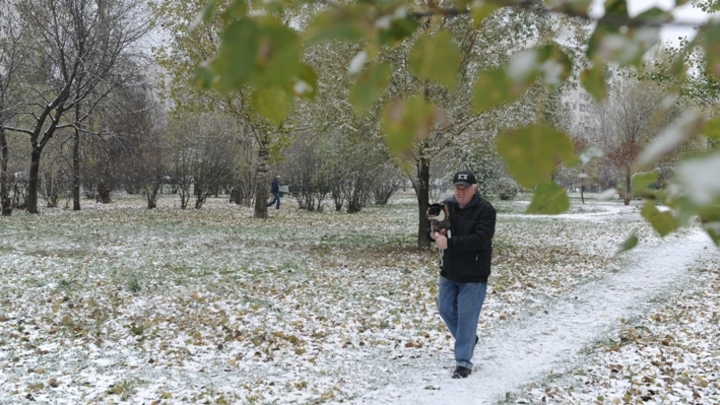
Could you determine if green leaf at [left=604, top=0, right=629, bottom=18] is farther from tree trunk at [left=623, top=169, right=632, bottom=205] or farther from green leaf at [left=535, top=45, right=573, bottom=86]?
tree trunk at [left=623, top=169, right=632, bottom=205]

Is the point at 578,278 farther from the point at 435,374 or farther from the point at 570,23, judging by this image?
the point at 570,23

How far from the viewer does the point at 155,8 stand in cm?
1866

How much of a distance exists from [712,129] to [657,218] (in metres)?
0.15

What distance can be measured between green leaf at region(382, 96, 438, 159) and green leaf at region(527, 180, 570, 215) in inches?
10.0

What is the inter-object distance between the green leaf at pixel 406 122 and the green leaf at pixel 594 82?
0.26 metres

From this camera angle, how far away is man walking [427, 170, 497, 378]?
486cm

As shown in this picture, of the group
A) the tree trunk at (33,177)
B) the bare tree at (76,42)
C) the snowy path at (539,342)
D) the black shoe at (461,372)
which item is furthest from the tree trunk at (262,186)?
the black shoe at (461,372)

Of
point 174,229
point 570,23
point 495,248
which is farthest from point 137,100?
point 570,23

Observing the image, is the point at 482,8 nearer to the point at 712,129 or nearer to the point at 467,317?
the point at 712,129

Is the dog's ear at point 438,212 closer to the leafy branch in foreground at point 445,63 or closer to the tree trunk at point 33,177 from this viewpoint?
the leafy branch in foreground at point 445,63

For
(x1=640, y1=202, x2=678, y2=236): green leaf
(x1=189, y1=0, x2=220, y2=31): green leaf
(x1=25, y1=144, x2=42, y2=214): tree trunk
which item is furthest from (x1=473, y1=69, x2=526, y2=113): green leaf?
(x1=25, y1=144, x2=42, y2=214): tree trunk

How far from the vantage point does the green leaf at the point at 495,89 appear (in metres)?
0.71

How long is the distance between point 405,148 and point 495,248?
13405mm

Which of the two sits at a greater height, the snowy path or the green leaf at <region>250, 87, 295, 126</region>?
the green leaf at <region>250, 87, 295, 126</region>
